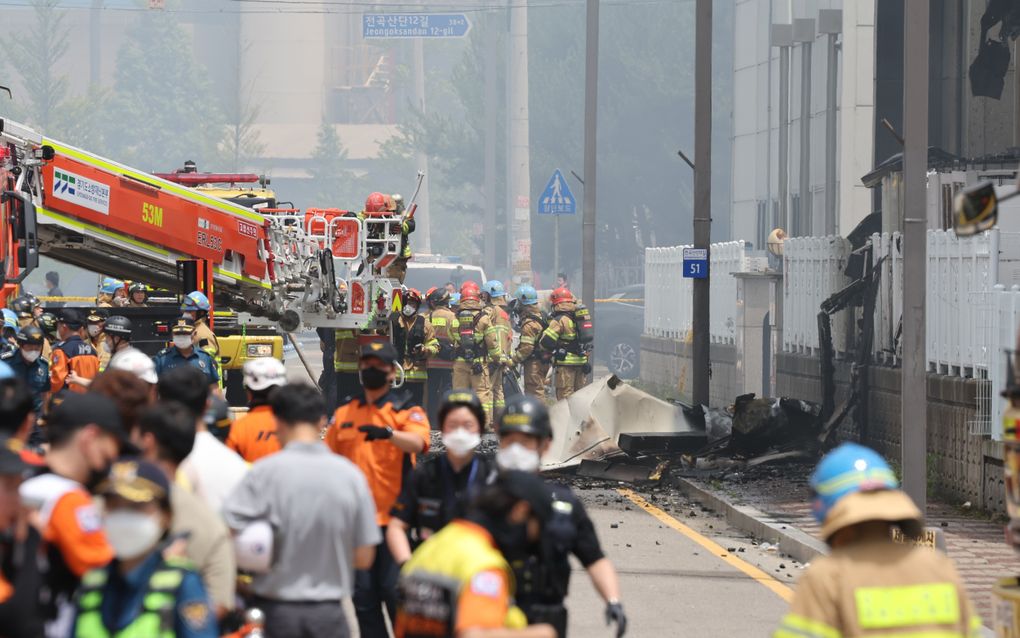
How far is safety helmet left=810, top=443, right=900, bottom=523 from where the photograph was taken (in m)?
5.25

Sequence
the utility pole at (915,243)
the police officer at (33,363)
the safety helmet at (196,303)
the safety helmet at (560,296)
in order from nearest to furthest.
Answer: the utility pole at (915,243)
the police officer at (33,363)
the safety helmet at (196,303)
the safety helmet at (560,296)

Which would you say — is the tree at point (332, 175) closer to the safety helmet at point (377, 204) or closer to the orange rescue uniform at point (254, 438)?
the safety helmet at point (377, 204)

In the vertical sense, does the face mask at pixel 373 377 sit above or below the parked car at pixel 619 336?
above

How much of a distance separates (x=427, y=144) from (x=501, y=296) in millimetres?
58790

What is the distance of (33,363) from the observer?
15086 mm

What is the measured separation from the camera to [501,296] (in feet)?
82.7

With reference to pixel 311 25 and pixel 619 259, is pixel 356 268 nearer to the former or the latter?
pixel 619 259

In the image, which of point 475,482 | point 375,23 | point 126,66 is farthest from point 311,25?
point 475,482

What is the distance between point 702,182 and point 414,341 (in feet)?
13.7

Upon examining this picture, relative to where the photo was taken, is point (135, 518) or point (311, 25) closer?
point (135, 518)

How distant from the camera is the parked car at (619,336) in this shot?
41.5 meters

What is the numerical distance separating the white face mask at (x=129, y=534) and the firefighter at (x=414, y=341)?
1890 centimetres

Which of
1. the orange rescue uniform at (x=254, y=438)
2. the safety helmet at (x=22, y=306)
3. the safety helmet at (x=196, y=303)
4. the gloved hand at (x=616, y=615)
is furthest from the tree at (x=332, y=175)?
the gloved hand at (x=616, y=615)

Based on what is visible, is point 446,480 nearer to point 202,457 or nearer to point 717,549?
point 202,457
